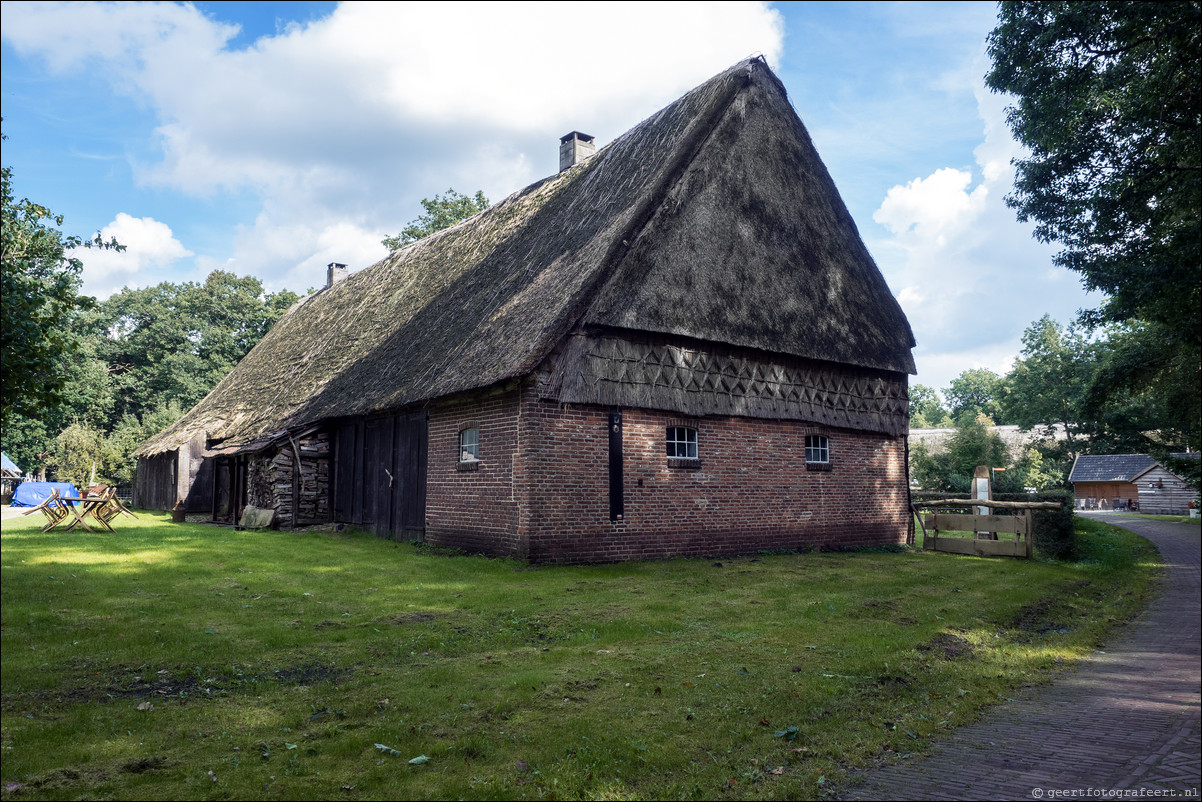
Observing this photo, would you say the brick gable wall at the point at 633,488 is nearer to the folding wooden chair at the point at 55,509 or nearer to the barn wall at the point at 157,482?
the folding wooden chair at the point at 55,509

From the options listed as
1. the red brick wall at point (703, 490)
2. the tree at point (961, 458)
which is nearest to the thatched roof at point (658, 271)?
the red brick wall at point (703, 490)

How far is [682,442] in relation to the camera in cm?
1559

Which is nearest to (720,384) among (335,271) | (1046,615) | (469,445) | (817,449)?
(817,449)

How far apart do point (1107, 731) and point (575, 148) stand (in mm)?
21423

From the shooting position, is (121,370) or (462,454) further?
(121,370)

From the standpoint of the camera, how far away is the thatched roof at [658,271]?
48.3 ft

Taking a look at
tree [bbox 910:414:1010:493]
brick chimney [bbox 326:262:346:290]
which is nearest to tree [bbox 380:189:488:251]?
brick chimney [bbox 326:262:346:290]

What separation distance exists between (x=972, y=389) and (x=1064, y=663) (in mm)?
104126

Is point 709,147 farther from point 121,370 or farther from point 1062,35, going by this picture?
point 121,370

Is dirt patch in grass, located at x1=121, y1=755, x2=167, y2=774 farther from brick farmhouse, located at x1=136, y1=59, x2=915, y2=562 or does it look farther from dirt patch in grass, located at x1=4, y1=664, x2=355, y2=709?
brick farmhouse, located at x1=136, y1=59, x2=915, y2=562

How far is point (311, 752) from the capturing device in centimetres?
482

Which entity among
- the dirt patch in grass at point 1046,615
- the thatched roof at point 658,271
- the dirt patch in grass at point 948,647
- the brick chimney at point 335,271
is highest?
the brick chimney at point 335,271

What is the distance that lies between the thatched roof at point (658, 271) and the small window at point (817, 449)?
1998 millimetres

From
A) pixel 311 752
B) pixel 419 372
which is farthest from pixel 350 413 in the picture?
pixel 311 752
